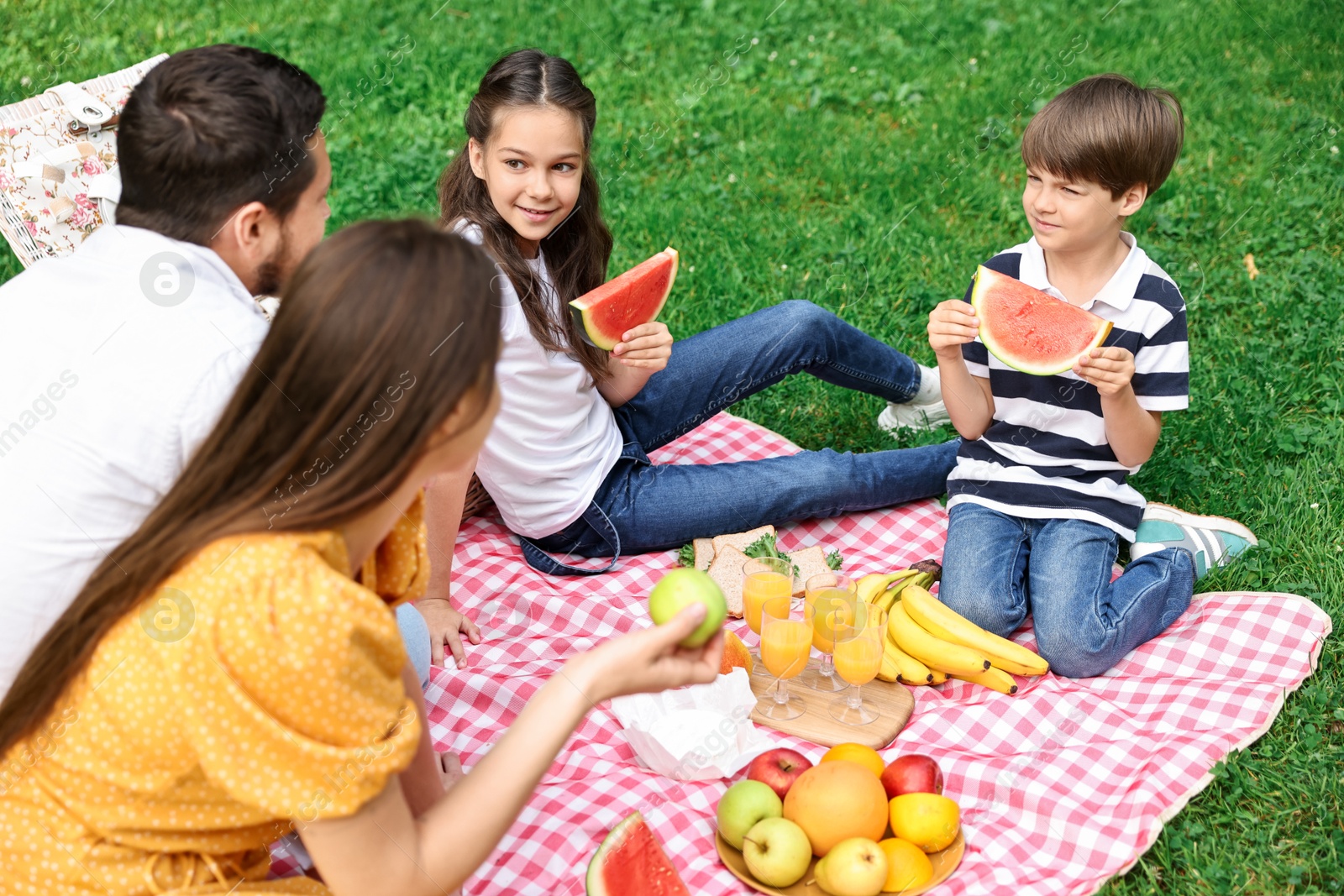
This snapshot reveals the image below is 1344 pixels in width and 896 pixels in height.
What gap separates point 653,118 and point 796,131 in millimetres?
833

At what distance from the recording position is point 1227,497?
4211mm

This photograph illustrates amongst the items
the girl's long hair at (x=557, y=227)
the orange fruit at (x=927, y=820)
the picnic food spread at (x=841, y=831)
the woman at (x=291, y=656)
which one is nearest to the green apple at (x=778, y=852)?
the picnic food spread at (x=841, y=831)

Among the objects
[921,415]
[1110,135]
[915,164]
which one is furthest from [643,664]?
[915,164]

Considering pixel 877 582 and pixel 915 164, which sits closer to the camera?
pixel 877 582

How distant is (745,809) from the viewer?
2.83 metres

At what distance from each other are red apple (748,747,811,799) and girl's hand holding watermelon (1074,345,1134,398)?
4.11 feet

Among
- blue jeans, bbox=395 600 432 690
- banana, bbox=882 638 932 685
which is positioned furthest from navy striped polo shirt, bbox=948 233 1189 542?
blue jeans, bbox=395 600 432 690

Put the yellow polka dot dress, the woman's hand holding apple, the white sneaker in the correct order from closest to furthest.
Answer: the yellow polka dot dress
the woman's hand holding apple
the white sneaker

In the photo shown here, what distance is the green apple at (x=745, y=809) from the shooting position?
2824 millimetres

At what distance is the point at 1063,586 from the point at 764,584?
3.16ft

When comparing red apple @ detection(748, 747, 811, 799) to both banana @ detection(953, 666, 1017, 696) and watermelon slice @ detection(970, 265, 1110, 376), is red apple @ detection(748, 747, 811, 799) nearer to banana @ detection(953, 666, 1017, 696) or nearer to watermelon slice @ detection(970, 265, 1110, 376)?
banana @ detection(953, 666, 1017, 696)

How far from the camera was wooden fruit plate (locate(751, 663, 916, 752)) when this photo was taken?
10.8 feet

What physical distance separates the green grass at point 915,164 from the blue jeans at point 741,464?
0.47 m

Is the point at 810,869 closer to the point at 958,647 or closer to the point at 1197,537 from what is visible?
the point at 958,647
